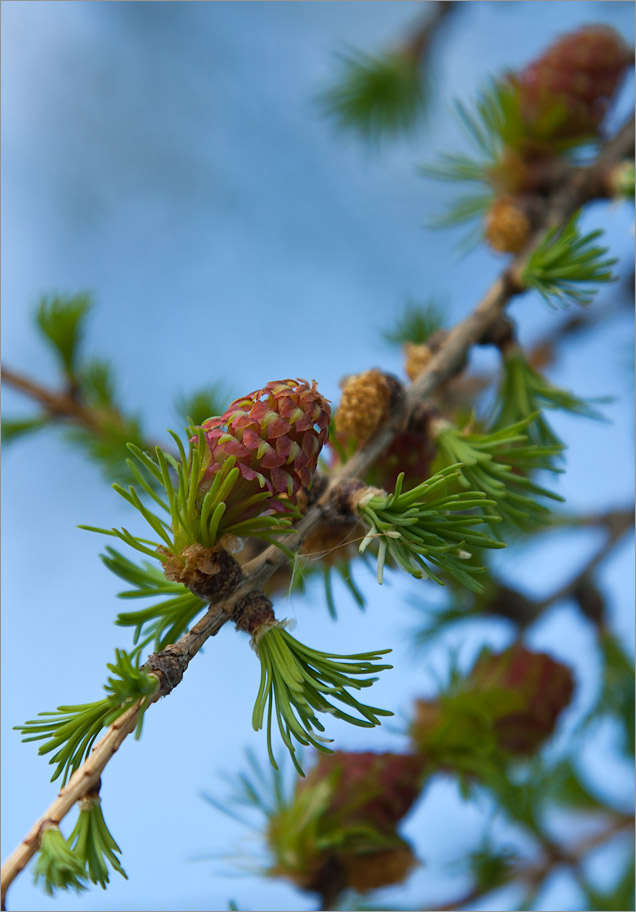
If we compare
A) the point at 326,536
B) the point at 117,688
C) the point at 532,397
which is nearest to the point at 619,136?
the point at 532,397

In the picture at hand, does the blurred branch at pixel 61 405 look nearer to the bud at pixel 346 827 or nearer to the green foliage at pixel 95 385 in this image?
the green foliage at pixel 95 385

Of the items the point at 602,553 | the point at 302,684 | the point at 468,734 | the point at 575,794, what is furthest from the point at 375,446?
the point at 575,794

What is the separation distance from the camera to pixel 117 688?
0.25m

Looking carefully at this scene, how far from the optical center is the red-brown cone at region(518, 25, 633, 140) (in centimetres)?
55

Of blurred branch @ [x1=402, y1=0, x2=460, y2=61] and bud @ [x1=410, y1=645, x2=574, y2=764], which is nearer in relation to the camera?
bud @ [x1=410, y1=645, x2=574, y2=764]

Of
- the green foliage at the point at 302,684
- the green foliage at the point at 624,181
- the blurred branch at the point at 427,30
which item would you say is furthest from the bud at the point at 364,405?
the blurred branch at the point at 427,30

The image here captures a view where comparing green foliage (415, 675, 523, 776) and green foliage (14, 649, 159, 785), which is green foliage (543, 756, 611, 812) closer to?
green foliage (415, 675, 523, 776)

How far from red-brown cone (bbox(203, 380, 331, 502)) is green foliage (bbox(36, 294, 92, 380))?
0.32m

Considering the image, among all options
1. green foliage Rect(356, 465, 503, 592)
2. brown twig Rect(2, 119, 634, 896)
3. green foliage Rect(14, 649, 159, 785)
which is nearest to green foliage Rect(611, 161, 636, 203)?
brown twig Rect(2, 119, 634, 896)

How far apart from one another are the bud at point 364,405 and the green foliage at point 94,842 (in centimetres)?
19

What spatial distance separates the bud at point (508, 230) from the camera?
52 centimetres

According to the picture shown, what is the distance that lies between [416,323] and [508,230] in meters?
0.09

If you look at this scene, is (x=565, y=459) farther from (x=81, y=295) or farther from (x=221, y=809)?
(x=81, y=295)

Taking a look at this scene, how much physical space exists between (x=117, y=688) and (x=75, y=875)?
51 millimetres
